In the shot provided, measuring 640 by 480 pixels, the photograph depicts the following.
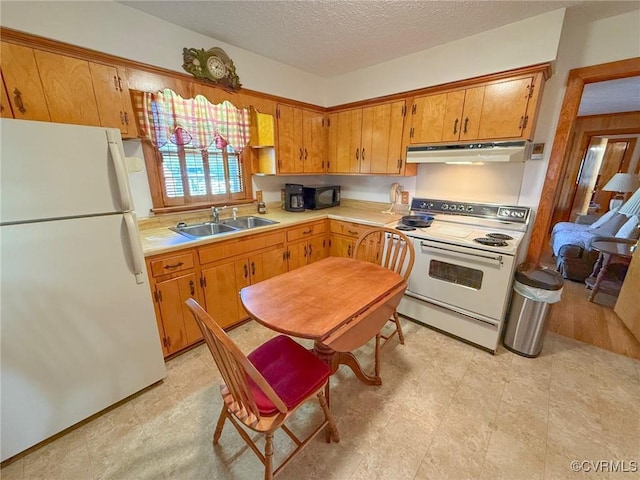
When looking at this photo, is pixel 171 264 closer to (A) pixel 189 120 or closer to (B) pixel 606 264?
(A) pixel 189 120

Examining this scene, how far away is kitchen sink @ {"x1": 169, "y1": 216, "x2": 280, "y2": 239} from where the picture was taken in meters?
2.50

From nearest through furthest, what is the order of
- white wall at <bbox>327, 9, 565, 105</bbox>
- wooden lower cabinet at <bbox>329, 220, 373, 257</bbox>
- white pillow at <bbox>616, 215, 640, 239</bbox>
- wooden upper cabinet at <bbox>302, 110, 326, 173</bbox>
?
white wall at <bbox>327, 9, 565, 105</bbox>, wooden lower cabinet at <bbox>329, 220, 373, 257</bbox>, wooden upper cabinet at <bbox>302, 110, 326, 173</bbox>, white pillow at <bbox>616, 215, 640, 239</bbox>

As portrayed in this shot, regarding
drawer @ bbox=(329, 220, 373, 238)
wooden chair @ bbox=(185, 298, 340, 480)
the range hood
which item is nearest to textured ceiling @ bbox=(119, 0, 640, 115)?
the range hood

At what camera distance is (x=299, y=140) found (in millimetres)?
3176

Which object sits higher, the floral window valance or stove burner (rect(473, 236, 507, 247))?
the floral window valance

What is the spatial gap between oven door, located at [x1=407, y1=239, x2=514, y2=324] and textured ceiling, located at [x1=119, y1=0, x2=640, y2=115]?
5.92 feet

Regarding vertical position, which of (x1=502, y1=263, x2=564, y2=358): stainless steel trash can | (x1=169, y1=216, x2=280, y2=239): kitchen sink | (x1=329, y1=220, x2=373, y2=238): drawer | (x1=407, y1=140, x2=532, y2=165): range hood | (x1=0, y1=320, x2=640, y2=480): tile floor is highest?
(x1=407, y1=140, x2=532, y2=165): range hood

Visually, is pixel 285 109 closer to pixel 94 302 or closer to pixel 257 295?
pixel 257 295

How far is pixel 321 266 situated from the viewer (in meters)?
1.93

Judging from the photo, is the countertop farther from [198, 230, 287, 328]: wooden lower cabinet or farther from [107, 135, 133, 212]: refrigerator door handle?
[107, 135, 133, 212]: refrigerator door handle

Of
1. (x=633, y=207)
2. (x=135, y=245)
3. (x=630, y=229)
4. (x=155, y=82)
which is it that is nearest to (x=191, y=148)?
(x=155, y=82)

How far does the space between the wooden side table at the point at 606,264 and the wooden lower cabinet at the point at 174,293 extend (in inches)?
169

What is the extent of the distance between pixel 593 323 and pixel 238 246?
362 cm

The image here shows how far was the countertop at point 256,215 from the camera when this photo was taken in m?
1.99
